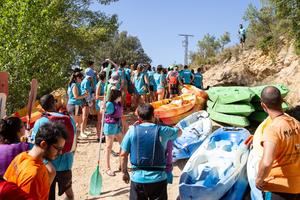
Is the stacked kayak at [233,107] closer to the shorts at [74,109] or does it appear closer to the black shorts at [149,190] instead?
the shorts at [74,109]

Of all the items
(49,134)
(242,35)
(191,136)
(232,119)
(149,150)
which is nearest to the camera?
(49,134)

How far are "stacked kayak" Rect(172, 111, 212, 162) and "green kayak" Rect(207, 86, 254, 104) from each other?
7.61 ft

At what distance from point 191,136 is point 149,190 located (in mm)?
4606

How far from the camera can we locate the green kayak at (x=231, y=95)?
11.5m

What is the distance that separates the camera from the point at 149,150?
13.8ft

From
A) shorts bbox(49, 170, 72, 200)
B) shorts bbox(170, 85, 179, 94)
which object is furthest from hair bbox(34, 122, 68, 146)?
shorts bbox(170, 85, 179, 94)

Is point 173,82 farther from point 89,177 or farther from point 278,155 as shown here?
point 278,155

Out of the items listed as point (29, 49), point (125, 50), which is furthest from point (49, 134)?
point (125, 50)

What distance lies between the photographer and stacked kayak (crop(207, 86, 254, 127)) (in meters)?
11.2

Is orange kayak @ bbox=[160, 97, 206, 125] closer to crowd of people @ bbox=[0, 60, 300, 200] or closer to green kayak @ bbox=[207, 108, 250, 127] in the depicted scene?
green kayak @ bbox=[207, 108, 250, 127]

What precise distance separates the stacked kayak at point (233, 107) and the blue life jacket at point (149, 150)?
7230 millimetres

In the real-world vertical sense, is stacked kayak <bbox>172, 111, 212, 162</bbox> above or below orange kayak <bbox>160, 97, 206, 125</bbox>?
below

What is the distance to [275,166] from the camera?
11.4 feet

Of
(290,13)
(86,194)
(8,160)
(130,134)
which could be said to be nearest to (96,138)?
(86,194)
